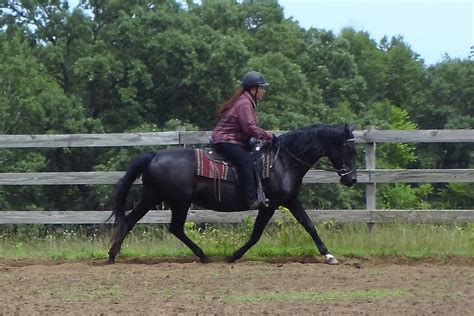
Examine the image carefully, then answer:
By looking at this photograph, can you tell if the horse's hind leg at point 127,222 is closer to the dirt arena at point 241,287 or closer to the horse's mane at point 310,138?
the dirt arena at point 241,287

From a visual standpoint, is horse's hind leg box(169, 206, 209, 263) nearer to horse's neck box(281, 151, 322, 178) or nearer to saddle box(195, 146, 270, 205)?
saddle box(195, 146, 270, 205)

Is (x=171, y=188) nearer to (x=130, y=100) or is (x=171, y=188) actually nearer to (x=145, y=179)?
(x=145, y=179)

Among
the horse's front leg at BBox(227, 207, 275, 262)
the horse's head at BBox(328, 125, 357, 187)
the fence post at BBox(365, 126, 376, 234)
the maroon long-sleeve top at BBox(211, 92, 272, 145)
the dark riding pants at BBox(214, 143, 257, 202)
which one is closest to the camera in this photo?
the maroon long-sleeve top at BBox(211, 92, 272, 145)

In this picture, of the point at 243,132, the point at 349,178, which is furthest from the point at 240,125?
the point at 349,178

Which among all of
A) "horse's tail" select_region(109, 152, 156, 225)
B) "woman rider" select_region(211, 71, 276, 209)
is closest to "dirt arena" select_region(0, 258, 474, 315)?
"horse's tail" select_region(109, 152, 156, 225)

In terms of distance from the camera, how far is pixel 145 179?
11109mm

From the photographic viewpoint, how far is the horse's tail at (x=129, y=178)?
36.0 feet

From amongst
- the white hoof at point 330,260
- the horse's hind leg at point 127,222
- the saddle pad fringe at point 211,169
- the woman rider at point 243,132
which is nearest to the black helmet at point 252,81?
the woman rider at point 243,132

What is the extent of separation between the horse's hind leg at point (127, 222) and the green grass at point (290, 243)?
682mm

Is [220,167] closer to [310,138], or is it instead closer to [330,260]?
[310,138]

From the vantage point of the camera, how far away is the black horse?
1099 centimetres

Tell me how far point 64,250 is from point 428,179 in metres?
5.09

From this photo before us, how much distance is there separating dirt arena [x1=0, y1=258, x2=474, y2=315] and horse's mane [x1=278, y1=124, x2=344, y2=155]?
1434 millimetres

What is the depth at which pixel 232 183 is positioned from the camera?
434 inches
